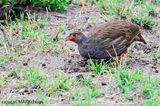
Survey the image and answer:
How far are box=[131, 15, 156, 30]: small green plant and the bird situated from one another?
1313mm

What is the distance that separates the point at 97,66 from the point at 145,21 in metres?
2.37

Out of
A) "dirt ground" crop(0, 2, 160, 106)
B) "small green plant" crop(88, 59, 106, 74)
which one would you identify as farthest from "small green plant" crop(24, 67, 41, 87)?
"small green plant" crop(88, 59, 106, 74)

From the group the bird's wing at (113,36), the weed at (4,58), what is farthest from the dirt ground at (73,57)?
the bird's wing at (113,36)

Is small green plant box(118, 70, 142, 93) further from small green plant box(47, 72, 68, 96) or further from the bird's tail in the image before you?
the bird's tail

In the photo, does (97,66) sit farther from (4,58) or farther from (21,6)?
(21,6)

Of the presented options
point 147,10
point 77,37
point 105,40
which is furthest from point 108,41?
point 147,10

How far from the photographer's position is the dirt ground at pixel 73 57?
8023mm

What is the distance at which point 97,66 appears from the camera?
9047 mm

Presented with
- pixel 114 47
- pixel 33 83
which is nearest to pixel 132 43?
pixel 114 47

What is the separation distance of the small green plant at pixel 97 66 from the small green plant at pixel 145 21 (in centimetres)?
202

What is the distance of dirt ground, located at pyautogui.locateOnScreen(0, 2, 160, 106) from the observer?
8.02 metres

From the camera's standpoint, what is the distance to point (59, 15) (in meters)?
11.6

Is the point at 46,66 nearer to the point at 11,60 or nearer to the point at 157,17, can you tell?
the point at 11,60

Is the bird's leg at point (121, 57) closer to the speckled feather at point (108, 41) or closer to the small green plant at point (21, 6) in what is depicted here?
the speckled feather at point (108, 41)
